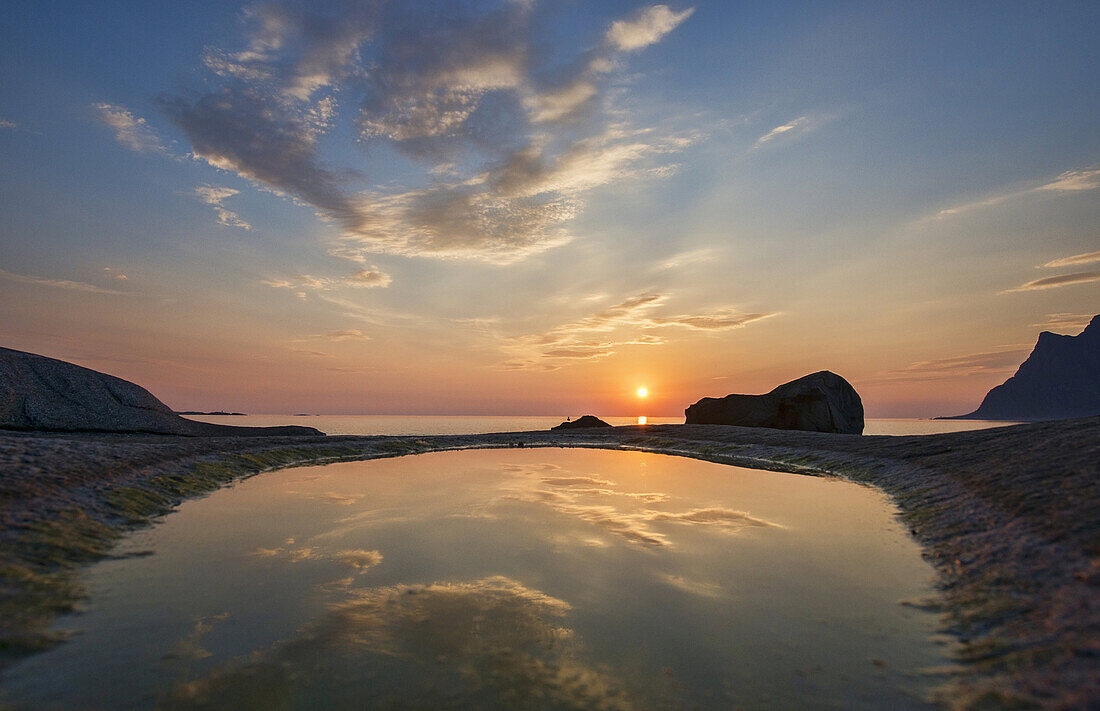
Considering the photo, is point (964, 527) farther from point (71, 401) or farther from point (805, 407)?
point (71, 401)

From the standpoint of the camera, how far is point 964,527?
12.2 m

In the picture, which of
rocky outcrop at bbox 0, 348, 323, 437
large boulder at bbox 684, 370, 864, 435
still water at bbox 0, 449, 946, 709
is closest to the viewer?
still water at bbox 0, 449, 946, 709

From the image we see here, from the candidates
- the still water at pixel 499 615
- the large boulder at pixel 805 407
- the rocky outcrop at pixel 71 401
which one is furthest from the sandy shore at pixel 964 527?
the large boulder at pixel 805 407

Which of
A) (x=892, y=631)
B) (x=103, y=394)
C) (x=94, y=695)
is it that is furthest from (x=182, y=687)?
(x=103, y=394)

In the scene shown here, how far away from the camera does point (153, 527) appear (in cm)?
1413

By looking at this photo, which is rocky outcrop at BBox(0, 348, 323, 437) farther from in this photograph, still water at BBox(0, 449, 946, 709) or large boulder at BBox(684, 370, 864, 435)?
large boulder at BBox(684, 370, 864, 435)

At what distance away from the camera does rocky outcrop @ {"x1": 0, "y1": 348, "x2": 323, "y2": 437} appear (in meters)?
31.3

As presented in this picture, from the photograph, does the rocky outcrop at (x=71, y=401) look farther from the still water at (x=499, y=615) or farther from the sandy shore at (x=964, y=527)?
the still water at (x=499, y=615)

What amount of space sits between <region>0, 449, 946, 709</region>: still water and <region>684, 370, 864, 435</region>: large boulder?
45223 mm

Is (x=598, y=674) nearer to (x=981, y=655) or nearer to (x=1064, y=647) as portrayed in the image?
(x=981, y=655)

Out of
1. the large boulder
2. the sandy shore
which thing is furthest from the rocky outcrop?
the large boulder

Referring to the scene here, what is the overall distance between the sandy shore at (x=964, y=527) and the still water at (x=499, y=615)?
589 mm

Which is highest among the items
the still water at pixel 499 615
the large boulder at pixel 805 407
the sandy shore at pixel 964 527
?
the large boulder at pixel 805 407

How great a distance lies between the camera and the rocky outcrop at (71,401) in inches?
1231
